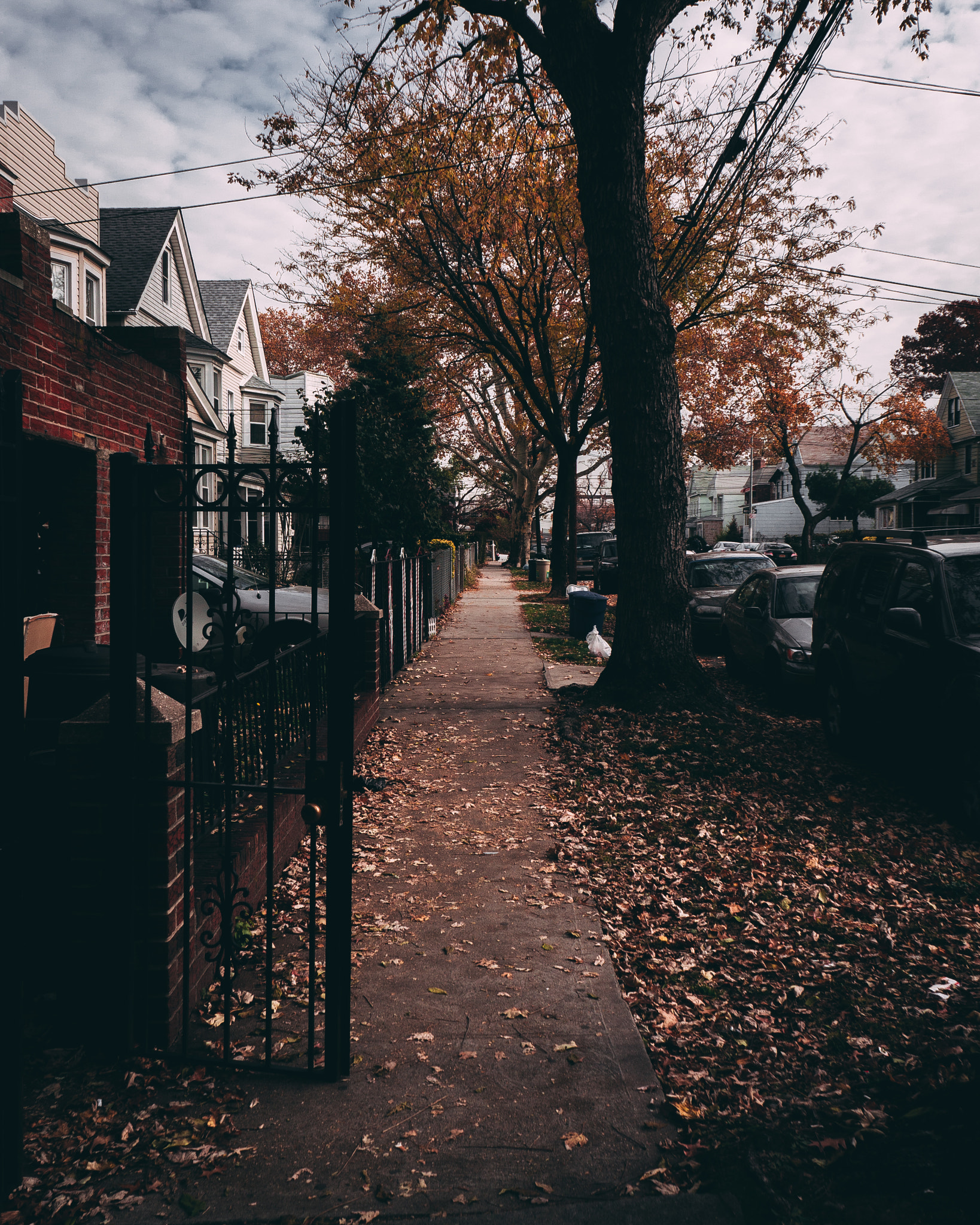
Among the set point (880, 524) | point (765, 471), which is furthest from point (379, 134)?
point (765, 471)

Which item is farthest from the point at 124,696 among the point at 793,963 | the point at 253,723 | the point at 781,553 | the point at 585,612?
the point at 781,553

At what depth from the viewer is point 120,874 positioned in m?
3.12

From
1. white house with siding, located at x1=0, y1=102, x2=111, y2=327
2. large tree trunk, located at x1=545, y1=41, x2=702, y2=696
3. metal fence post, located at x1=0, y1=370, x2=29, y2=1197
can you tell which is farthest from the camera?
white house with siding, located at x1=0, y1=102, x2=111, y2=327

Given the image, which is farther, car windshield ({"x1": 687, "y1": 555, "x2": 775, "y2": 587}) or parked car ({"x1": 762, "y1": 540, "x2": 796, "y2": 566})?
parked car ({"x1": 762, "y1": 540, "x2": 796, "y2": 566})

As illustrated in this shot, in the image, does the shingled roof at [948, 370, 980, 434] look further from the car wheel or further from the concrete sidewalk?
the concrete sidewalk

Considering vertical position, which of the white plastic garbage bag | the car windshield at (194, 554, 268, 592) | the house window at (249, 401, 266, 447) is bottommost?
the white plastic garbage bag

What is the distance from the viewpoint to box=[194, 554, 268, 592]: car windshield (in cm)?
1091

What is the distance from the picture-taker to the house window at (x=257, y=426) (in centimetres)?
3547

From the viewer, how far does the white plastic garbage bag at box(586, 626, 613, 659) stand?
1370 centimetres

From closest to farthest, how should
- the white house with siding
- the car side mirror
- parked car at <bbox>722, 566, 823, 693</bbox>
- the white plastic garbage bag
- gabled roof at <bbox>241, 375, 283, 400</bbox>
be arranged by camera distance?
the car side mirror
parked car at <bbox>722, 566, 823, 693</bbox>
the white plastic garbage bag
the white house with siding
gabled roof at <bbox>241, 375, 283, 400</bbox>

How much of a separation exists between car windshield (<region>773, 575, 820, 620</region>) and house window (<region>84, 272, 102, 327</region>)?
58.0 ft

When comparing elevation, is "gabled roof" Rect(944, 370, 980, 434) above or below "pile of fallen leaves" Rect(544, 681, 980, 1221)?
above

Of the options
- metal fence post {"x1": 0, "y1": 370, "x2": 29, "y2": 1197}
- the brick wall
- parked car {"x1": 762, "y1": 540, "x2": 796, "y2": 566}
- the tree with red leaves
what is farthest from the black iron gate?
the tree with red leaves

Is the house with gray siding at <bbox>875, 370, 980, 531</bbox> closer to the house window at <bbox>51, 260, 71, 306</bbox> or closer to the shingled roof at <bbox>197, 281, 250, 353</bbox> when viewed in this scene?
the shingled roof at <bbox>197, 281, 250, 353</bbox>
